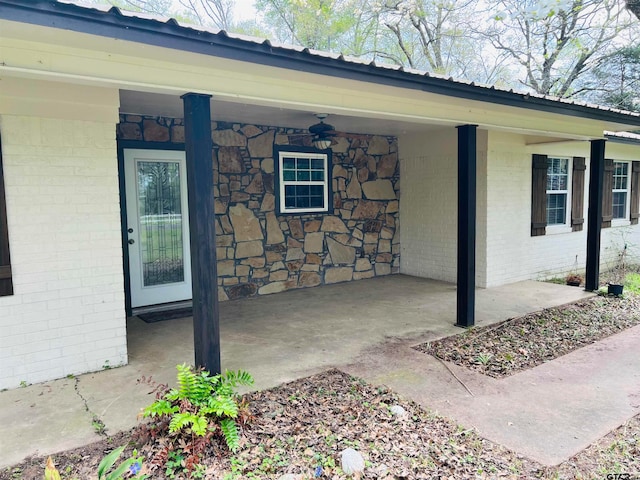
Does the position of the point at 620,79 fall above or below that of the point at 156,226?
above

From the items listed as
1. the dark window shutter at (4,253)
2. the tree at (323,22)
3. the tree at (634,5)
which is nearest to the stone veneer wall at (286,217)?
the dark window shutter at (4,253)

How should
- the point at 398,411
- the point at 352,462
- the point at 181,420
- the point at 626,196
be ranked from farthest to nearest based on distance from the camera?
the point at 626,196, the point at 398,411, the point at 181,420, the point at 352,462

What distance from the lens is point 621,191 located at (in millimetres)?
9594

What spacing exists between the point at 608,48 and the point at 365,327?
46.2 feet

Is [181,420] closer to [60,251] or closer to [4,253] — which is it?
[60,251]

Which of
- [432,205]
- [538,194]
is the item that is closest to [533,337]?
[432,205]

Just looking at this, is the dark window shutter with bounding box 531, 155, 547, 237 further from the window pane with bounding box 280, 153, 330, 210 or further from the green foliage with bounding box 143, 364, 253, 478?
the green foliage with bounding box 143, 364, 253, 478

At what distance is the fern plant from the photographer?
271 centimetres

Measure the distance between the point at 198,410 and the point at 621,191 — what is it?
10.0 metres

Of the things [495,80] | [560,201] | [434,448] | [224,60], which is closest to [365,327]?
[434,448]

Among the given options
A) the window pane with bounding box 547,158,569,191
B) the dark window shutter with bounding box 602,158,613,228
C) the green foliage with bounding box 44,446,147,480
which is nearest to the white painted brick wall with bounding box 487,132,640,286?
the window pane with bounding box 547,158,569,191

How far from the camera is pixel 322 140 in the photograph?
6570 millimetres

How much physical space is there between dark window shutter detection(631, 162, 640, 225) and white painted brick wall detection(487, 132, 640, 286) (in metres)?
2.03

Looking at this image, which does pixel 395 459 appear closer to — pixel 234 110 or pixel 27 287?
pixel 27 287
